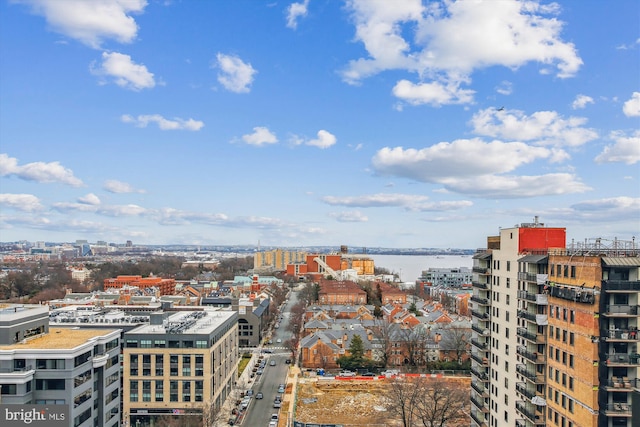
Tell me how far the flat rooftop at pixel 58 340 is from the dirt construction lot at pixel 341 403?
10.9 m

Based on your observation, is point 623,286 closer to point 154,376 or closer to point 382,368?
point 154,376

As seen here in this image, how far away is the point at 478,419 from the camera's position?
2011cm

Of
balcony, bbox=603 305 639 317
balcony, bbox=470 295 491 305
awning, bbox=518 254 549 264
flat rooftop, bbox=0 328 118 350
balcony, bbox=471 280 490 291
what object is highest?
awning, bbox=518 254 549 264

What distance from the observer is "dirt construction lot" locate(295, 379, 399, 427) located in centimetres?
2453

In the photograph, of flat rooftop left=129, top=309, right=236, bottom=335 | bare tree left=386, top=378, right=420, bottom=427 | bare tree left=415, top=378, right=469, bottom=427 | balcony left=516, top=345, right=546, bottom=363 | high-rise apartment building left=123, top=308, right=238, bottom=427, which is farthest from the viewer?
flat rooftop left=129, top=309, right=236, bottom=335

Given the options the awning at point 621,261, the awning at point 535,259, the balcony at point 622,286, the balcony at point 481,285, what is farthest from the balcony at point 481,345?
the awning at point 621,261

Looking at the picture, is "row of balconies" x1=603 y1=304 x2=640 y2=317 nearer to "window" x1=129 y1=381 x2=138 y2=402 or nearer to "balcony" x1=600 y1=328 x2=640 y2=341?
"balcony" x1=600 y1=328 x2=640 y2=341

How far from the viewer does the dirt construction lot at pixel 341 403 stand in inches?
966

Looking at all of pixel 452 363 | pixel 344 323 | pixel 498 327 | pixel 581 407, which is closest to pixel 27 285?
pixel 344 323

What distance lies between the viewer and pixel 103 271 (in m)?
91.9

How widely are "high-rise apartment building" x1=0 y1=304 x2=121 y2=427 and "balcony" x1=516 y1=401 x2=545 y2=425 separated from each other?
1468 centimetres

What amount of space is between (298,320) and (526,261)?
34901mm

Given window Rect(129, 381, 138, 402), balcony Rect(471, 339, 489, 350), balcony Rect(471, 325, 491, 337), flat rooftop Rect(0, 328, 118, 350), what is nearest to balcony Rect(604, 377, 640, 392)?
balcony Rect(471, 325, 491, 337)

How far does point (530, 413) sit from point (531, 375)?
117cm
